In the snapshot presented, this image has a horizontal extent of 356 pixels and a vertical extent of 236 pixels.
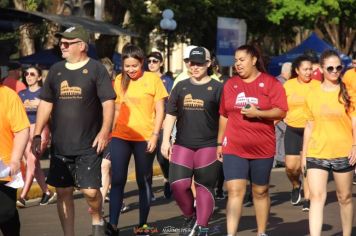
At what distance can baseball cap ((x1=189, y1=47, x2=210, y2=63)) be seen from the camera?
33.0ft

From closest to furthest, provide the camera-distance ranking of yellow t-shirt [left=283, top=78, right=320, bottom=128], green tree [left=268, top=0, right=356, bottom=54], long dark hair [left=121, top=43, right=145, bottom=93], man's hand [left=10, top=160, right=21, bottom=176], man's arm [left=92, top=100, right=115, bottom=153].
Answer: man's hand [left=10, top=160, right=21, bottom=176], man's arm [left=92, top=100, right=115, bottom=153], long dark hair [left=121, top=43, right=145, bottom=93], yellow t-shirt [left=283, top=78, right=320, bottom=128], green tree [left=268, top=0, right=356, bottom=54]

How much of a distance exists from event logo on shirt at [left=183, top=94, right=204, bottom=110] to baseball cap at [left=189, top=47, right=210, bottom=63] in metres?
0.36

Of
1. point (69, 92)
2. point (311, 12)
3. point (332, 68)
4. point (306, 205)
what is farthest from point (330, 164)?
point (311, 12)

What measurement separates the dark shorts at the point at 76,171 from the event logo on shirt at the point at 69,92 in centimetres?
51

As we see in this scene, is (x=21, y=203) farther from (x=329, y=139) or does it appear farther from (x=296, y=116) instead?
(x=329, y=139)

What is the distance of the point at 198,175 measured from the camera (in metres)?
10.1

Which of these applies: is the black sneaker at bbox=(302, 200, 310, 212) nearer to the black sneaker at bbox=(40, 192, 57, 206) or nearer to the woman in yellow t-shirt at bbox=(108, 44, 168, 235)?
the woman in yellow t-shirt at bbox=(108, 44, 168, 235)

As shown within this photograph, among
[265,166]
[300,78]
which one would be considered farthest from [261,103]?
[300,78]

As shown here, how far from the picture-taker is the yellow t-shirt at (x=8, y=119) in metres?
7.71

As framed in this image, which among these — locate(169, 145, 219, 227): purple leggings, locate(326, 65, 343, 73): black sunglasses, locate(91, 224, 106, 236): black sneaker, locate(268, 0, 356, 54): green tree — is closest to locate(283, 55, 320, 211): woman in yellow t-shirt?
locate(169, 145, 219, 227): purple leggings

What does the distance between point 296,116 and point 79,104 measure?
16.9 ft

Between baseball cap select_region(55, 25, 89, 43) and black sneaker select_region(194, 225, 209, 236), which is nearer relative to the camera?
baseball cap select_region(55, 25, 89, 43)

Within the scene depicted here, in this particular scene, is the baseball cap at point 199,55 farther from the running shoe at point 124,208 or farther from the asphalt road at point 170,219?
the running shoe at point 124,208

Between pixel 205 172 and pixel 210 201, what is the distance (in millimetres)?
286
